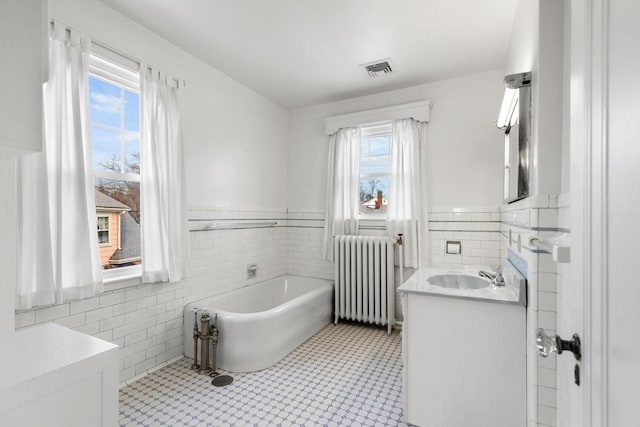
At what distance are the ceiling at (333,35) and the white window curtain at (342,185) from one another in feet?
2.07

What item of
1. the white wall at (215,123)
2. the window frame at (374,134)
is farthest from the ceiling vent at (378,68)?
the white wall at (215,123)

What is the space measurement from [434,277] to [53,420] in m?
2.06

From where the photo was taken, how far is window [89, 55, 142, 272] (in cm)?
211

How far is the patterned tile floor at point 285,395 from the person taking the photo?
1791 millimetres

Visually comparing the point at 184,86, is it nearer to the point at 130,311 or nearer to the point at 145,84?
the point at 145,84

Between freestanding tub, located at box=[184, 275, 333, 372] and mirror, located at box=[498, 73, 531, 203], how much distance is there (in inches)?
76.3

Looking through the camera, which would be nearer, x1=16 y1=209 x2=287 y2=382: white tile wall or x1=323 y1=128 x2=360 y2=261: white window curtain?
x1=16 y1=209 x2=287 y2=382: white tile wall

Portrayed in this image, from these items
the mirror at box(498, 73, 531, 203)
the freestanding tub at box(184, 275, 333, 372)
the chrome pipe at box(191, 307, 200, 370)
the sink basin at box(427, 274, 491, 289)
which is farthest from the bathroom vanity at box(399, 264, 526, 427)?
the chrome pipe at box(191, 307, 200, 370)

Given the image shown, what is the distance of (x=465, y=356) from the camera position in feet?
5.32

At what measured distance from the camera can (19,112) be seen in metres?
1.02

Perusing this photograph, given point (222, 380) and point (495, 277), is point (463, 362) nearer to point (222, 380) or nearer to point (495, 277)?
point (495, 277)

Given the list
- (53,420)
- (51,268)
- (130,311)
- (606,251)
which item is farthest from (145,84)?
(606,251)

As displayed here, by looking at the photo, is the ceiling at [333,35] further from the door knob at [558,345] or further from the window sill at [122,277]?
the door knob at [558,345]

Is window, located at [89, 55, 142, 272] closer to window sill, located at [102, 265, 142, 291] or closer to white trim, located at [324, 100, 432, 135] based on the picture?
window sill, located at [102, 265, 142, 291]
